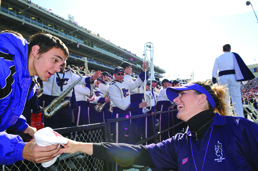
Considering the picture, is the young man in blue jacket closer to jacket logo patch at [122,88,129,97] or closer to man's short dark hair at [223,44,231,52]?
jacket logo patch at [122,88,129,97]

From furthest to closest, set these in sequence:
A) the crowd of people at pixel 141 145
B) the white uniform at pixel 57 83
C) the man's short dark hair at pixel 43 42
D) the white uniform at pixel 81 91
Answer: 1. the white uniform at pixel 81 91
2. the white uniform at pixel 57 83
3. the man's short dark hair at pixel 43 42
4. the crowd of people at pixel 141 145

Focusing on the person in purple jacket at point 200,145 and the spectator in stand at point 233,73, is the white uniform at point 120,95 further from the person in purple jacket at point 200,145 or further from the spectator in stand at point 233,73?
the person in purple jacket at point 200,145

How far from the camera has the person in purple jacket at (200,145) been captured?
56.3 inches

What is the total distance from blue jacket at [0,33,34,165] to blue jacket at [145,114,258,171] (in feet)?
4.28

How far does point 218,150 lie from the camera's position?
4.95 feet

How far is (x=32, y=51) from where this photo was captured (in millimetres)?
1806

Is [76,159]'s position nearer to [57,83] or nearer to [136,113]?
[57,83]

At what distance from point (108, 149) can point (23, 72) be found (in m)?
1.15

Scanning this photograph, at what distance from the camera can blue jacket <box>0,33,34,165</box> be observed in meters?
1.28

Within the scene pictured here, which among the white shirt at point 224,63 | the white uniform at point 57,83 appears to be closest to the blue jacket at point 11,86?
the white uniform at point 57,83

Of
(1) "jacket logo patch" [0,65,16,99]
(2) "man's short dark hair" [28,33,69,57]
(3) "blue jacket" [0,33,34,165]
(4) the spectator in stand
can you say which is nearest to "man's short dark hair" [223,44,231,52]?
(4) the spectator in stand

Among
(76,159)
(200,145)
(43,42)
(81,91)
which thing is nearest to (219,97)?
(200,145)

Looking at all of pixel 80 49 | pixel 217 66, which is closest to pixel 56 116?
pixel 217 66

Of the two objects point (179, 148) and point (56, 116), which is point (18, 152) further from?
point (56, 116)
